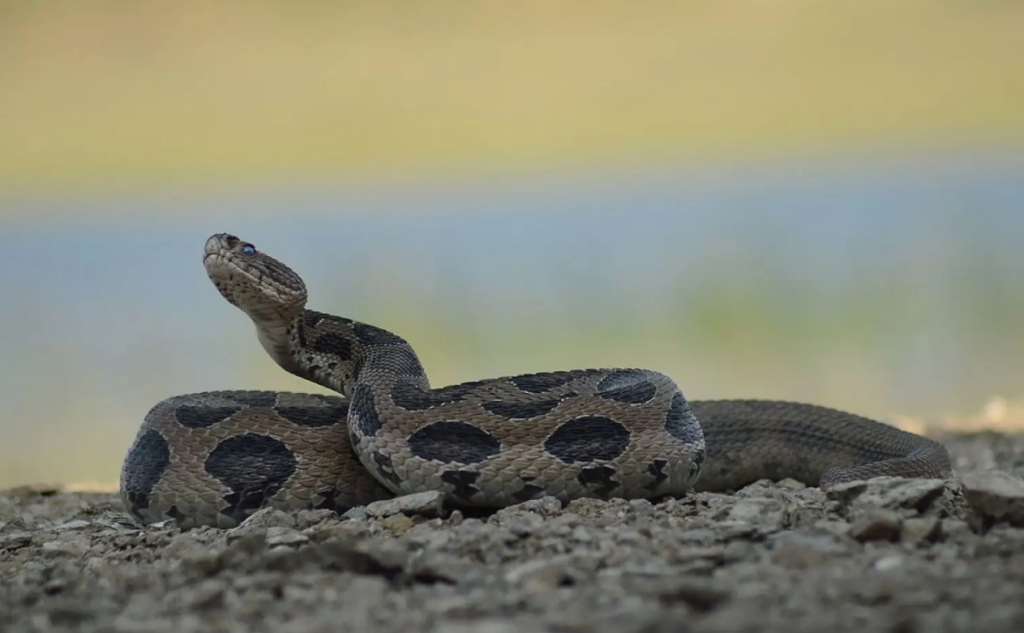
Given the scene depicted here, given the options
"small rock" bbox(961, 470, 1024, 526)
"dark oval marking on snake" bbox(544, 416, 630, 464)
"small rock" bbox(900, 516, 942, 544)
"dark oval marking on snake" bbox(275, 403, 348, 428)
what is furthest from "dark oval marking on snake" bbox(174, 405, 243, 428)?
"small rock" bbox(961, 470, 1024, 526)

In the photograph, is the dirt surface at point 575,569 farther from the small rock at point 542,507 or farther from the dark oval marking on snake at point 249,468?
the dark oval marking on snake at point 249,468

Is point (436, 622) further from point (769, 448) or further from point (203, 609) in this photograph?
point (769, 448)

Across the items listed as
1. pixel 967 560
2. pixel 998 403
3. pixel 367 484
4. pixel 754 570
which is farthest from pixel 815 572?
pixel 998 403

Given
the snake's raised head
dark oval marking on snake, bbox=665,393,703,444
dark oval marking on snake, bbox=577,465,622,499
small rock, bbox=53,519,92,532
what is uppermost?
the snake's raised head

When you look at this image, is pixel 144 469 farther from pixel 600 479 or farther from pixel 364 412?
pixel 600 479

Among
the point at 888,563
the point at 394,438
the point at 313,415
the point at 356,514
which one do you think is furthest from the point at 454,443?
the point at 888,563

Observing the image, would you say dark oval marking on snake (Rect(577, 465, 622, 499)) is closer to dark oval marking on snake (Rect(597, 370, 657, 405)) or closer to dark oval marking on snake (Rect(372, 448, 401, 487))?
dark oval marking on snake (Rect(597, 370, 657, 405))

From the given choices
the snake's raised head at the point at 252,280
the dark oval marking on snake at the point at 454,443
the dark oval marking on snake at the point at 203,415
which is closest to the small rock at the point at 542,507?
the dark oval marking on snake at the point at 454,443
